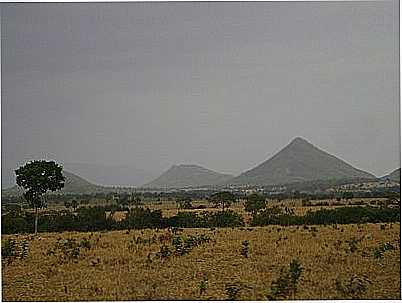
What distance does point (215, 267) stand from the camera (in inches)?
306

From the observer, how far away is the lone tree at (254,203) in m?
8.59

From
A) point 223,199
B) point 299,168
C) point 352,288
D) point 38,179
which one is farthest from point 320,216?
point 38,179

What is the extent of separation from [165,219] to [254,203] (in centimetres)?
107

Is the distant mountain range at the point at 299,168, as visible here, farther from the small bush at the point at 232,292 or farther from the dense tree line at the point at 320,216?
the small bush at the point at 232,292

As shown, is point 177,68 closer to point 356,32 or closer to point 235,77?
point 235,77

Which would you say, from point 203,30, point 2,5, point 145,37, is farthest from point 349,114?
point 2,5

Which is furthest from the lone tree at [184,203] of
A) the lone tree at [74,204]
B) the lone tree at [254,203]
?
the lone tree at [74,204]

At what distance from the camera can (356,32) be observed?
793cm

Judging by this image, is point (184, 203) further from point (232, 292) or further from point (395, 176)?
point (395, 176)

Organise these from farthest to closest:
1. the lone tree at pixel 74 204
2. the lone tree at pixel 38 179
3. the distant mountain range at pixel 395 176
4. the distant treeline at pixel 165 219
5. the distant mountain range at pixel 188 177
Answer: the lone tree at pixel 74 204 < the distant treeline at pixel 165 219 < the distant mountain range at pixel 188 177 < the lone tree at pixel 38 179 < the distant mountain range at pixel 395 176

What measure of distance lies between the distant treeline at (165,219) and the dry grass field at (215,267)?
13cm

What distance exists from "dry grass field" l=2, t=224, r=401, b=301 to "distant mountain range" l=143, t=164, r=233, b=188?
0.55m

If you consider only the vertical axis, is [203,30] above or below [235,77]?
above

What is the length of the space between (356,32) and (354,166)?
1569mm
